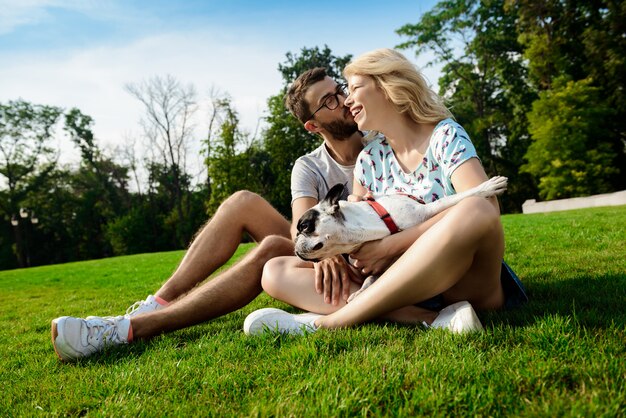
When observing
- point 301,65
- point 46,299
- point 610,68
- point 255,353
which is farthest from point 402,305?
point 301,65

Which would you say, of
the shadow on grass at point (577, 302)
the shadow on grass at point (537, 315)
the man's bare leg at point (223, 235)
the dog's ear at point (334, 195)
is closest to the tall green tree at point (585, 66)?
the shadow on grass at point (577, 302)

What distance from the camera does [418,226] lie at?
2580 millimetres

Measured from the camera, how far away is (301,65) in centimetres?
3388

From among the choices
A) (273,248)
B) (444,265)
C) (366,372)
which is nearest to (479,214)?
(444,265)

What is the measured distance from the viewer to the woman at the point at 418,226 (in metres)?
2.23

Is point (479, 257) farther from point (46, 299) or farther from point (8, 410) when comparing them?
point (46, 299)

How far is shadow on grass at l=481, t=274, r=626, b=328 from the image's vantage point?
2.39m

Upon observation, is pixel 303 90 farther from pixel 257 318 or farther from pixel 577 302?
pixel 577 302

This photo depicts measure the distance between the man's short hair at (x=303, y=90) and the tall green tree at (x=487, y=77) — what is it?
26029 mm

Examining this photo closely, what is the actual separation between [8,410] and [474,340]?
2138 mm

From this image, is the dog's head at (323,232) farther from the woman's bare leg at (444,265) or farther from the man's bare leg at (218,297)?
the man's bare leg at (218,297)

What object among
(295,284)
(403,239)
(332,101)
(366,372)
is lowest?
(366,372)

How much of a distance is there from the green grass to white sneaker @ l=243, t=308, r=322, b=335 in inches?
3.7

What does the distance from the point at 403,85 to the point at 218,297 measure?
1.84 meters
